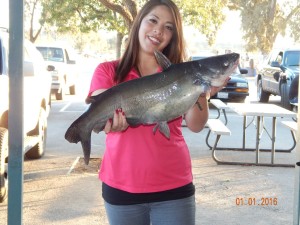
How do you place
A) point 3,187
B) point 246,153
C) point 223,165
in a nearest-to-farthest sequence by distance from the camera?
point 3,187
point 223,165
point 246,153

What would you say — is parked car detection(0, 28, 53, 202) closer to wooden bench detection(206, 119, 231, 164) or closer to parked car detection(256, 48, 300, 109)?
wooden bench detection(206, 119, 231, 164)

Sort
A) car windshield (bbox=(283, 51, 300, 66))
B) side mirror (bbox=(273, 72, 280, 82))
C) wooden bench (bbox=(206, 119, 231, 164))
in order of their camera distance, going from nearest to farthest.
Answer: wooden bench (bbox=(206, 119, 231, 164))
car windshield (bbox=(283, 51, 300, 66))
side mirror (bbox=(273, 72, 280, 82))

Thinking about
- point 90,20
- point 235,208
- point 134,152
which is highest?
point 90,20

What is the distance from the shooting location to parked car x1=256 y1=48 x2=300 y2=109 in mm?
14305

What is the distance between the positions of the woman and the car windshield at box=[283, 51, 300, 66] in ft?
43.0

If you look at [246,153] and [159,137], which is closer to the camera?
[159,137]

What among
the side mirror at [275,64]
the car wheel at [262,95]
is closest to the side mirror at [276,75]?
the side mirror at [275,64]

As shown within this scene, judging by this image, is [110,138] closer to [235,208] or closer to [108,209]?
[108,209]

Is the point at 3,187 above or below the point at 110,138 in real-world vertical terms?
below

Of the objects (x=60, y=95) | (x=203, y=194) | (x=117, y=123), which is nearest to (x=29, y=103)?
(x=203, y=194)

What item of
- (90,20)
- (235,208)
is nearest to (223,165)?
(235,208)

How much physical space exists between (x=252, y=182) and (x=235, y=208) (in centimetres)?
123

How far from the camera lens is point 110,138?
247 cm

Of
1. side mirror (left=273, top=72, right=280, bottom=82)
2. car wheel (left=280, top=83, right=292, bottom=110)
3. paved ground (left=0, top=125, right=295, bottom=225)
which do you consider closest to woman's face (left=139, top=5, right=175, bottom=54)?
paved ground (left=0, top=125, right=295, bottom=225)
